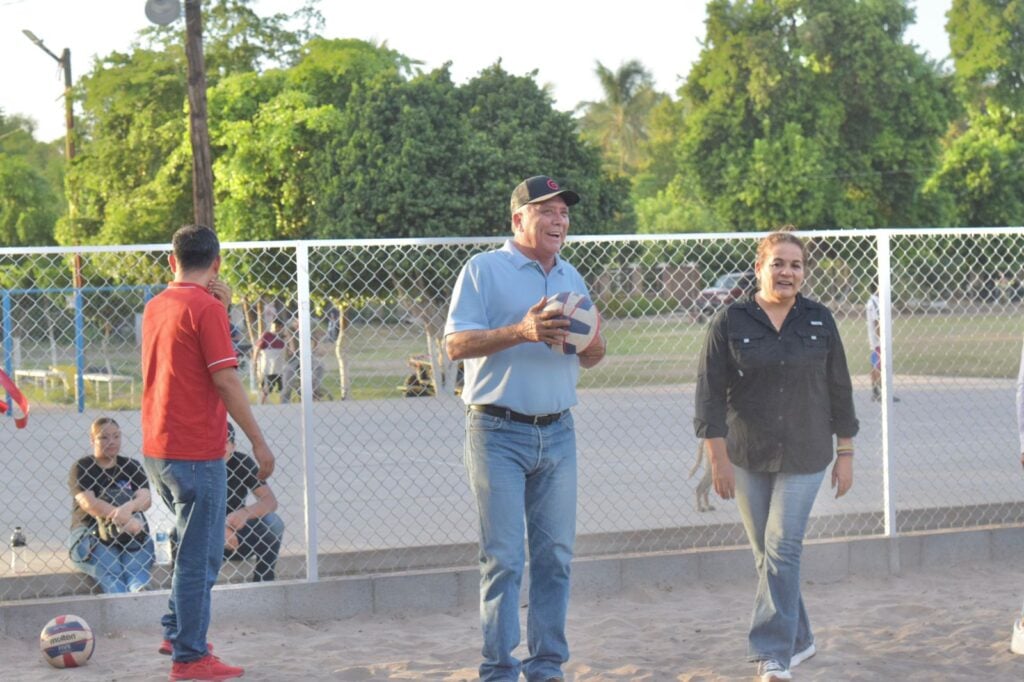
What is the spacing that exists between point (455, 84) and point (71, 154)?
1474cm

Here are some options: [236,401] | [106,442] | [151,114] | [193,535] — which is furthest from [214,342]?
[151,114]

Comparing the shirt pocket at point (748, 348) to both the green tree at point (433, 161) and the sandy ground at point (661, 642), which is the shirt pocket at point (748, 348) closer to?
the sandy ground at point (661, 642)

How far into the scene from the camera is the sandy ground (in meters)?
5.59

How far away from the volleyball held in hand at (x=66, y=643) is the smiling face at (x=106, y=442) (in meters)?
1.15

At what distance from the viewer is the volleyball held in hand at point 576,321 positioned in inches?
182

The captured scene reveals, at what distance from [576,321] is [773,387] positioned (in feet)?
3.24

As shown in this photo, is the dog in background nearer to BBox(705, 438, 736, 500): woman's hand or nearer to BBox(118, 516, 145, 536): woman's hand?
BBox(705, 438, 736, 500): woman's hand

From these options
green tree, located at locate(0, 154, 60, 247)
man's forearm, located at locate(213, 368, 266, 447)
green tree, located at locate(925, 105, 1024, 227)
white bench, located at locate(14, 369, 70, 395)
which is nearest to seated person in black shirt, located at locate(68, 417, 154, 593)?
man's forearm, located at locate(213, 368, 266, 447)

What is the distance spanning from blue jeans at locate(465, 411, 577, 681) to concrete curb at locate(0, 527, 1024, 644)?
1.85 meters

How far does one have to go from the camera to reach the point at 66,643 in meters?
5.66

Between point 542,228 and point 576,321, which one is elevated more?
point 542,228

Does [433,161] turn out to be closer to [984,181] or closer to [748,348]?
[748,348]

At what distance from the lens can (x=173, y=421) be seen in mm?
5109

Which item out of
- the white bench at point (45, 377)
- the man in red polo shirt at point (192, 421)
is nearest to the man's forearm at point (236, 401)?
the man in red polo shirt at point (192, 421)
